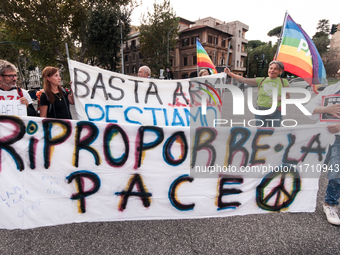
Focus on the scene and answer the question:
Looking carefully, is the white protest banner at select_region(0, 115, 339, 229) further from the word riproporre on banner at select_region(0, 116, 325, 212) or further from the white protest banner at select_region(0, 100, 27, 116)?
the white protest banner at select_region(0, 100, 27, 116)

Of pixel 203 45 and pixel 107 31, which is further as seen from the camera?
pixel 203 45

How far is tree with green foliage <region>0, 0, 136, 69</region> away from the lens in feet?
68.9

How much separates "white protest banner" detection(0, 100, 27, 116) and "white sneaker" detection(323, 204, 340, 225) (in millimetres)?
3748

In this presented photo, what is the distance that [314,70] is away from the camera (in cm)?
366

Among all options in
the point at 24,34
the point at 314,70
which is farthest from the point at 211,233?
the point at 24,34

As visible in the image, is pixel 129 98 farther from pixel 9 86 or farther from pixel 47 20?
pixel 47 20

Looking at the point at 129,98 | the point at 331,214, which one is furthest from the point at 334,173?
the point at 129,98

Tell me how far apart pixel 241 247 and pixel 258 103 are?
8.60 feet

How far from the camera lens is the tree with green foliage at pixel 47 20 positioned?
21000 mm

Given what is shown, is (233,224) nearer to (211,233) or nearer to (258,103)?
(211,233)

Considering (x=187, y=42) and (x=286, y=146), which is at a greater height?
(x=187, y=42)

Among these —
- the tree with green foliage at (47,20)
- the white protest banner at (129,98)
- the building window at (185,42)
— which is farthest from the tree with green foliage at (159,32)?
the white protest banner at (129,98)

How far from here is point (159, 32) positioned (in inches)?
1185

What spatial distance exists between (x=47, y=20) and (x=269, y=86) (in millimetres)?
25469
